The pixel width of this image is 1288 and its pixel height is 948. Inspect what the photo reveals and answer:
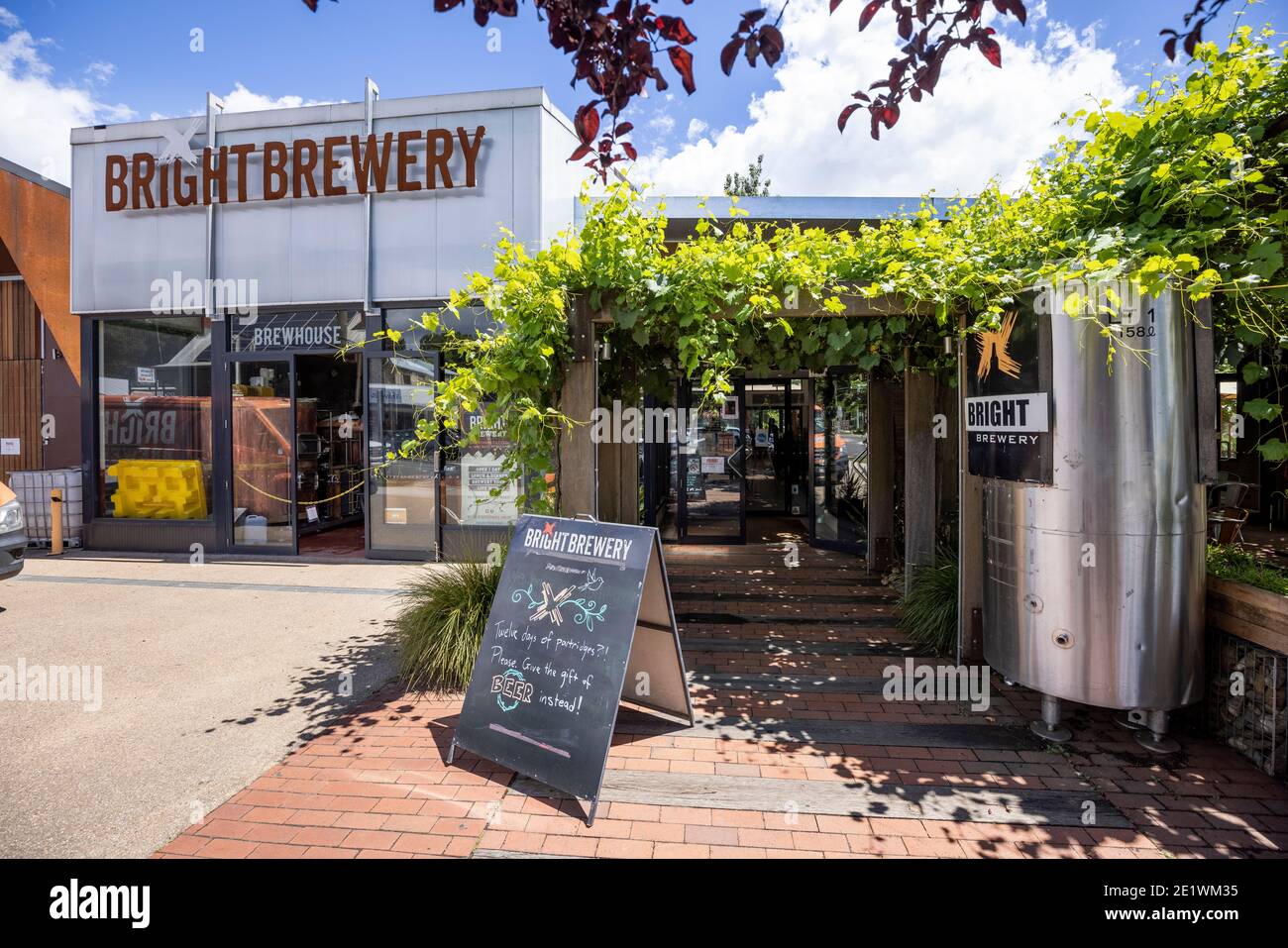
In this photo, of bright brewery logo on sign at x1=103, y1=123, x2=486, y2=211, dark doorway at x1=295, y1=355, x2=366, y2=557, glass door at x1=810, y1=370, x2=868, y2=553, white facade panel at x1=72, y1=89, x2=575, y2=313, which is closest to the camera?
white facade panel at x1=72, y1=89, x2=575, y2=313

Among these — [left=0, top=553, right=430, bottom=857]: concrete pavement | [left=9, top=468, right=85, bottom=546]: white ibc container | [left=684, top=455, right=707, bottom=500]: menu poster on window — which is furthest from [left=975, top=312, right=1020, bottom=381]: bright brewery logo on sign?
[left=9, top=468, right=85, bottom=546]: white ibc container

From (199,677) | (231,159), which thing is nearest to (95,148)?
(231,159)

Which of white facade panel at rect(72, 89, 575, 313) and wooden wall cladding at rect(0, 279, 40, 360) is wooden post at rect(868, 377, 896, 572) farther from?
wooden wall cladding at rect(0, 279, 40, 360)

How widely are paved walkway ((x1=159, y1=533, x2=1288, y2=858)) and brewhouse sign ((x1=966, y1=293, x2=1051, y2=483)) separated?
1.50 meters

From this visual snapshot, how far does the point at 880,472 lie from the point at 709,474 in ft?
8.60

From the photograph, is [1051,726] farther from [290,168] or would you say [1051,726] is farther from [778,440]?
[290,168]

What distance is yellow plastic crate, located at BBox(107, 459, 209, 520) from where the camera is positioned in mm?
9539

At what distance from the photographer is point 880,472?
24.9 feet

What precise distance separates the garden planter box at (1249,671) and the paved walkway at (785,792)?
5.5 inches

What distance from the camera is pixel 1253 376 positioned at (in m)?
3.43

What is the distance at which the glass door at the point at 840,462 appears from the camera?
888cm

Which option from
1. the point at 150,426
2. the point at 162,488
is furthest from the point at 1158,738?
the point at 150,426
